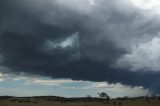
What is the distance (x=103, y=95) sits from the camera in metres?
194
